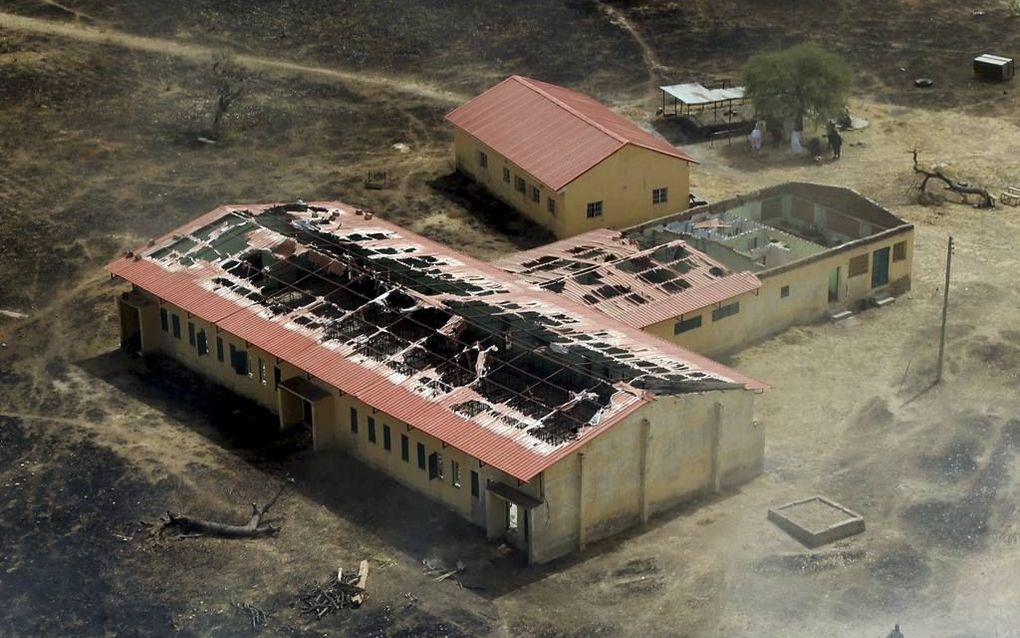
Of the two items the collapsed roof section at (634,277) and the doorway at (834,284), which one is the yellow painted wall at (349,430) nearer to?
the collapsed roof section at (634,277)

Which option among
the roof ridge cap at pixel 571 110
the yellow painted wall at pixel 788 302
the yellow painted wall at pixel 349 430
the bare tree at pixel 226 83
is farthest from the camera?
the bare tree at pixel 226 83

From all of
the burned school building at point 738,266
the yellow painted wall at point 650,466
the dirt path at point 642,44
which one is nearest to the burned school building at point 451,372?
the yellow painted wall at point 650,466

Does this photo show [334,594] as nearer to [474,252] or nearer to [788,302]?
[788,302]

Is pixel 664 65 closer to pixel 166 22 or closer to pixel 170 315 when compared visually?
pixel 166 22

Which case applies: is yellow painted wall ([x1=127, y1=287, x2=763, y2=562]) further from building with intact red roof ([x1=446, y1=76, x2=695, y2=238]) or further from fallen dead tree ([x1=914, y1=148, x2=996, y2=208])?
fallen dead tree ([x1=914, y1=148, x2=996, y2=208])

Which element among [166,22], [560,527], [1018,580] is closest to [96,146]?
[166,22]

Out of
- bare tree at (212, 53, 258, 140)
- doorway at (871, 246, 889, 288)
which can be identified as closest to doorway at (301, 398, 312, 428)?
doorway at (871, 246, 889, 288)

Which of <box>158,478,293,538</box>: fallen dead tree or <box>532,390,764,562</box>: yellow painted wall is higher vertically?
<box>532,390,764,562</box>: yellow painted wall
